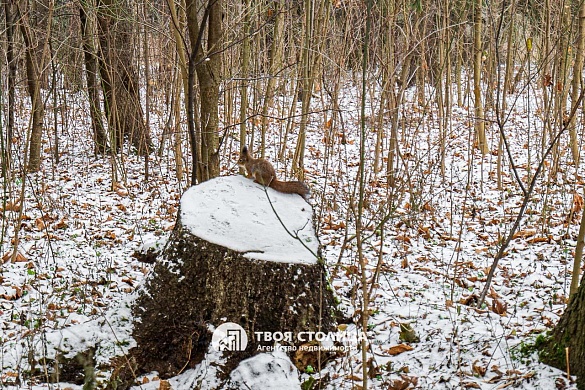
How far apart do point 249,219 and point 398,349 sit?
1.34 metres

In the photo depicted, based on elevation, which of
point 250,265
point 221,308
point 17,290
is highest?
point 250,265

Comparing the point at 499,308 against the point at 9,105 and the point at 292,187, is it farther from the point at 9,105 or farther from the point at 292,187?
the point at 9,105

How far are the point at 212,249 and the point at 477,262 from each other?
2.86m

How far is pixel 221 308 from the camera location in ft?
11.0

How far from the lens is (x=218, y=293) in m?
3.36

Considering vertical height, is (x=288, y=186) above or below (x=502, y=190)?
above

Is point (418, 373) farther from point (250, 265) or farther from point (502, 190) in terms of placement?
point (502, 190)

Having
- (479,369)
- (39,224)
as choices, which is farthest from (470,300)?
(39,224)

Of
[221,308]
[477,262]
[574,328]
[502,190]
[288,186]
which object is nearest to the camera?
[574,328]

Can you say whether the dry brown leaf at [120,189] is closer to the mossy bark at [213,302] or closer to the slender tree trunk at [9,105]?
the slender tree trunk at [9,105]

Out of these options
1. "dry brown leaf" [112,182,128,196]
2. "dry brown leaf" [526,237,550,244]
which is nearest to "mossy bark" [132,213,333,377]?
"dry brown leaf" [526,237,550,244]

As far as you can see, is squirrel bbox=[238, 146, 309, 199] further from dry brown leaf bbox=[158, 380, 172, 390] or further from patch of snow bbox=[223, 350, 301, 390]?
dry brown leaf bbox=[158, 380, 172, 390]

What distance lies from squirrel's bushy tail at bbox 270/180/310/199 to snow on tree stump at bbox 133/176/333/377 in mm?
798

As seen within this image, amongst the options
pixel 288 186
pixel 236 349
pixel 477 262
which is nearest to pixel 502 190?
pixel 477 262
